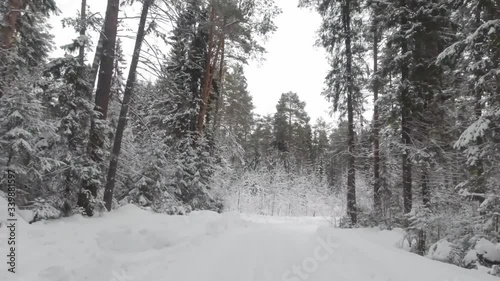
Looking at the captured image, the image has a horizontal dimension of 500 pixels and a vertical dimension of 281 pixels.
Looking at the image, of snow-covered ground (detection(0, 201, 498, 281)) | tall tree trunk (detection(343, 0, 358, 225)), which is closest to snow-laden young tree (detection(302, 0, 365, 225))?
tall tree trunk (detection(343, 0, 358, 225))

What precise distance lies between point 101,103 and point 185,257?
4.98 metres

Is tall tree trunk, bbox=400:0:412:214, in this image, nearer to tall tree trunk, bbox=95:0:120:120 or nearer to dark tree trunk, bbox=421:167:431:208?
dark tree trunk, bbox=421:167:431:208

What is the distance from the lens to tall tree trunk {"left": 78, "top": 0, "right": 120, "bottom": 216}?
7.88 metres

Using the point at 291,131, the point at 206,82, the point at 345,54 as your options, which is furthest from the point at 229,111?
the point at 291,131

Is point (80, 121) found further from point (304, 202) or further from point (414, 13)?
point (304, 202)

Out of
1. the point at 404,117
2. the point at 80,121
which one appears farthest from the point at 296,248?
the point at 404,117

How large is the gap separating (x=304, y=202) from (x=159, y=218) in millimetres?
16849

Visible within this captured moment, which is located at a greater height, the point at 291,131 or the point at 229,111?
the point at 291,131

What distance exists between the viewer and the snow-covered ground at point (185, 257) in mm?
4840

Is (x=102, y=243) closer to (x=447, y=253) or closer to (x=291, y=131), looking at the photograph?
(x=447, y=253)

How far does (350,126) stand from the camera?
48.9 feet

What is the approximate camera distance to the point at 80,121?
25.4 feet

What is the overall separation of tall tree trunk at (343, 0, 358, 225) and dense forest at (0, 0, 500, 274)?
67 mm

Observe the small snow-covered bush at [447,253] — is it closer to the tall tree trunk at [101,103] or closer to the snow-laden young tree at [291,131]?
the tall tree trunk at [101,103]
